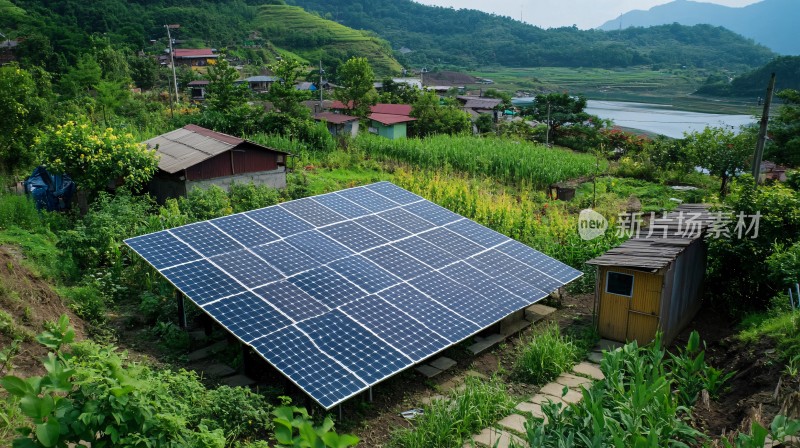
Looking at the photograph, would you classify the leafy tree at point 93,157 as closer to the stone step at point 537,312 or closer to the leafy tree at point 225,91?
the stone step at point 537,312

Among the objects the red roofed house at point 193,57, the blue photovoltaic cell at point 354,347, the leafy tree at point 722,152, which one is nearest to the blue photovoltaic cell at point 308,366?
the blue photovoltaic cell at point 354,347

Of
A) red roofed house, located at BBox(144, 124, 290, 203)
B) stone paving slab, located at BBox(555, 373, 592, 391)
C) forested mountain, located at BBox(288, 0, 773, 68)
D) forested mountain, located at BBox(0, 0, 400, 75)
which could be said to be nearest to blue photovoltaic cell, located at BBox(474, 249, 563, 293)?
stone paving slab, located at BBox(555, 373, 592, 391)

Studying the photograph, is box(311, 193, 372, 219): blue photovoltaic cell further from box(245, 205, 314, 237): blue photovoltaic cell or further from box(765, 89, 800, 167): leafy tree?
box(765, 89, 800, 167): leafy tree

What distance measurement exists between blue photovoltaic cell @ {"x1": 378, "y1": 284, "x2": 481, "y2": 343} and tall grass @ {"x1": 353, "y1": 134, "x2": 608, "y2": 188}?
1235 cm

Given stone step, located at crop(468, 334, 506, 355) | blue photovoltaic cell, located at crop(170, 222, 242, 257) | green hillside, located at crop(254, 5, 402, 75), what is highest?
green hillside, located at crop(254, 5, 402, 75)

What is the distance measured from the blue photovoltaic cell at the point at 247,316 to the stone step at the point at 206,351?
1337 mm

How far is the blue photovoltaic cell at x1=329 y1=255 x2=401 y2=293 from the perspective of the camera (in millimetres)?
9516

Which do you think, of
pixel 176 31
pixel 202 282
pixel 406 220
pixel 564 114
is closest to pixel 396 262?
pixel 406 220

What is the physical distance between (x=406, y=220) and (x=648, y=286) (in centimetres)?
486

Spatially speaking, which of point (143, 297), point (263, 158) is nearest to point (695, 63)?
point (263, 158)

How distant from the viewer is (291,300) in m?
8.80

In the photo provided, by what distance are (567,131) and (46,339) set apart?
118ft

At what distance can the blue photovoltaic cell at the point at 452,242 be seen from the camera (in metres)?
11.3

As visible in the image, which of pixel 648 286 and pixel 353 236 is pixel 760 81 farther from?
pixel 353 236
